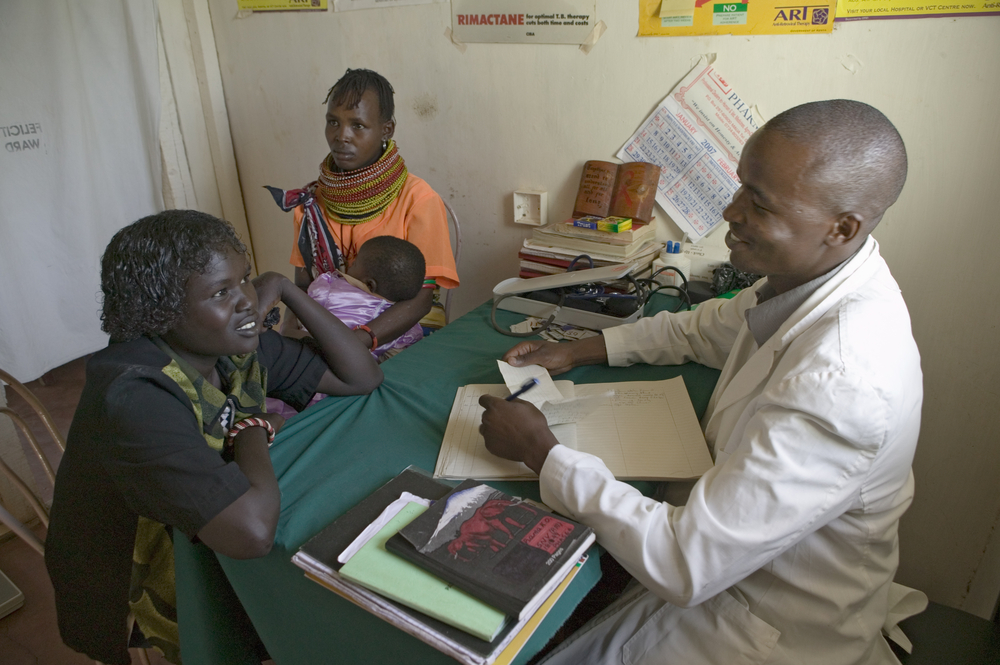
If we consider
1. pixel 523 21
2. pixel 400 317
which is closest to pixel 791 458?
pixel 400 317

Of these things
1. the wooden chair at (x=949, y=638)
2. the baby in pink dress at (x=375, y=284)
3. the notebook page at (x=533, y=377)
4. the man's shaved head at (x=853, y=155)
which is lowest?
the wooden chair at (x=949, y=638)

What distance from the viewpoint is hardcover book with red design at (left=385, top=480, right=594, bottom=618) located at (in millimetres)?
727

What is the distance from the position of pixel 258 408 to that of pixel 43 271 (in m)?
2.42

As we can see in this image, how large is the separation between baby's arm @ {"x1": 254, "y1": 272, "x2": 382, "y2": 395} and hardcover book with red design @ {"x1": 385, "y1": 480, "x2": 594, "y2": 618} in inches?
20.6

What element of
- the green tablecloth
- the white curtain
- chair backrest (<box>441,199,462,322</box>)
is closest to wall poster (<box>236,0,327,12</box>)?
the white curtain

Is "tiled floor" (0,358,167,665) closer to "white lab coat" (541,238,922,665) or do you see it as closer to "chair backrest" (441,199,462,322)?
"chair backrest" (441,199,462,322)

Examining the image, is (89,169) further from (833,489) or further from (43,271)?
(833,489)

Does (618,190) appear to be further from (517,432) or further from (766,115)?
(517,432)

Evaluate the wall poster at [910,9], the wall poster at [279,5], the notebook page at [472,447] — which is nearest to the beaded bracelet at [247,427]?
the notebook page at [472,447]

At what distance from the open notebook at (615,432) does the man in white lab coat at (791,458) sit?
0.15 feet

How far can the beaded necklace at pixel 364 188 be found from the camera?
1.97m

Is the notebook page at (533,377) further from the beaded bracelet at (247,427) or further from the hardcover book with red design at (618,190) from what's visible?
the hardcover book with red design at (618,190)

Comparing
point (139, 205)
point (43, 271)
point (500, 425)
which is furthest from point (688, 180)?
point (43, 271)

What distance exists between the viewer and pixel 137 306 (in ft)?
3.24
